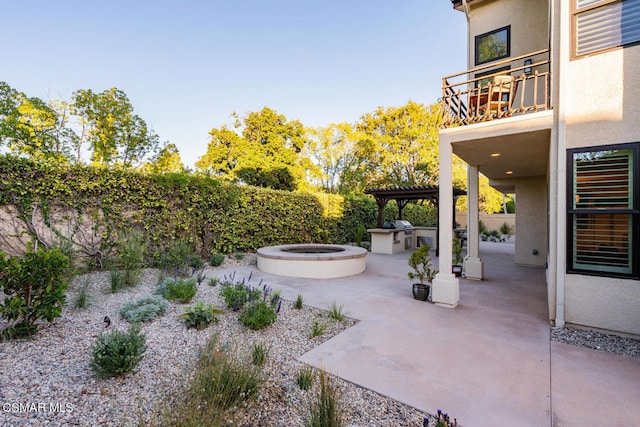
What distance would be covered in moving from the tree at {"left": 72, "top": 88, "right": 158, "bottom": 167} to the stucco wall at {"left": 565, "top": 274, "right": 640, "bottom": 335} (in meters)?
17.4

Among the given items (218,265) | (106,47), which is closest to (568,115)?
(218,265)

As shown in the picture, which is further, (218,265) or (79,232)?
(218,265)

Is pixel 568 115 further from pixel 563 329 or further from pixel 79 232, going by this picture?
pixel 79 232

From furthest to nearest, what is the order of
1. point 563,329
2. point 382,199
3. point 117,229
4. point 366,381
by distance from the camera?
point 382,199
point 117,229
point 563,329
point 366,381

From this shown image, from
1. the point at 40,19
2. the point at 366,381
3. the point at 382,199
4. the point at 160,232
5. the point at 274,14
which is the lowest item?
the point at 366,381

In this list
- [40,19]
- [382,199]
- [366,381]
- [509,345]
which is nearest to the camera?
[366,381]

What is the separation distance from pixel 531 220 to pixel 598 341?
680 cm

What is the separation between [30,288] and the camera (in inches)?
132

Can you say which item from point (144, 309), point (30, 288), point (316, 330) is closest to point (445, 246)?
point (316, 330)

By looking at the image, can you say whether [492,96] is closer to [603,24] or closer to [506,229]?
[603,24]

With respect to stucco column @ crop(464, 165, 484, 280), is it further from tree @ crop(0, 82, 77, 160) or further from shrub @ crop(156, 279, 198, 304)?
tree @ crop(0, 82, 77, 160)

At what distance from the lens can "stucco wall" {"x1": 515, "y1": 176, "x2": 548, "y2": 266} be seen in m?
9.59

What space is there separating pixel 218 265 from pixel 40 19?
350 inches

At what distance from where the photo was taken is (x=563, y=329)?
4406mm
